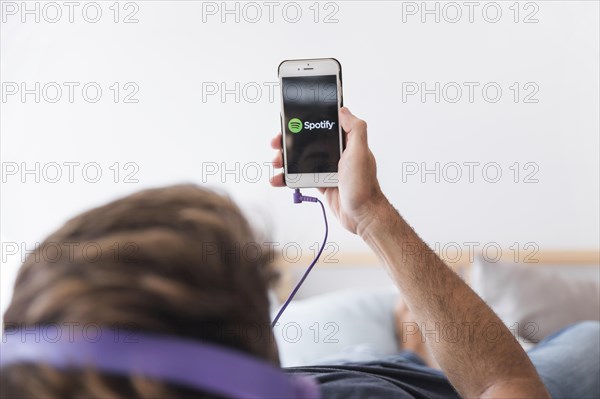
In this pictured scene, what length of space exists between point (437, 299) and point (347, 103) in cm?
109

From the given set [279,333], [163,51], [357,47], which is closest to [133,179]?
[163,51]

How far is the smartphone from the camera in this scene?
110 centimetres

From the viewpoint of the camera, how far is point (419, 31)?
1890mm

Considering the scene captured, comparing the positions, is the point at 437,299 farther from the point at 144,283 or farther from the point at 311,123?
the point at 144,283

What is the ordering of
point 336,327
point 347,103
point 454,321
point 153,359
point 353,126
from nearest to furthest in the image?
point 153,359 → point 454,321 → point 353,126 → point 336,327 → point 347,103

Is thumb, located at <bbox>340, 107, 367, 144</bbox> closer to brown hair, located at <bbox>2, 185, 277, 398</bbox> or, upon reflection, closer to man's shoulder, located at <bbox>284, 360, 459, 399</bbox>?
man's shoulder, located at <bbox>284, 360, 459, 399</bbox>

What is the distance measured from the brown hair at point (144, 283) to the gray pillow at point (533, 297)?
1.37 meters

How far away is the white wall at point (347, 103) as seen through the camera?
1878 mm

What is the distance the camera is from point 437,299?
93 centimetres

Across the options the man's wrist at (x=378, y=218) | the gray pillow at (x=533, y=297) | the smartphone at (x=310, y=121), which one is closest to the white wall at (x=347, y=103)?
the gray pillow at (x=533, y=297)

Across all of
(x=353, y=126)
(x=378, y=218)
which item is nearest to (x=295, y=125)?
(x=353, y=126)

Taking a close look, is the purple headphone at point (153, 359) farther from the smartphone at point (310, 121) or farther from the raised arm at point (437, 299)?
the smartphone at point (310, 121)

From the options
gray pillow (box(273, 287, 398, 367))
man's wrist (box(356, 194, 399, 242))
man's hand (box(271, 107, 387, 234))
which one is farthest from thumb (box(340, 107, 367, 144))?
gray pillow (box(273, 287, 398, 367))

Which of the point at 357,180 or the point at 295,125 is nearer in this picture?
the point at 357,180
